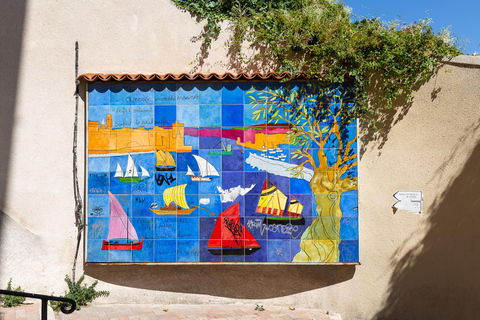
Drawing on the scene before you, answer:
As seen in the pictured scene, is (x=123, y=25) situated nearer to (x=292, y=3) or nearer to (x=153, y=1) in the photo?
(x=153, y=1)

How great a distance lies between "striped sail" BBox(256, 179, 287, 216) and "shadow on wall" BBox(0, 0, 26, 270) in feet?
11.6

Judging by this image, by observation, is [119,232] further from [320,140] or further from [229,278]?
[320,140]

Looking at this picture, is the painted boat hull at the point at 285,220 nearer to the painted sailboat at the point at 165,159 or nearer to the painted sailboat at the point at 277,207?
the painted sailboat at the point at 277,207

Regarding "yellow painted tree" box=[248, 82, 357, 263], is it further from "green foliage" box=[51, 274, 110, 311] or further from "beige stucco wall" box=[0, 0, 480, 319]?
"green foliage" box=[51, 274, 110, 311]

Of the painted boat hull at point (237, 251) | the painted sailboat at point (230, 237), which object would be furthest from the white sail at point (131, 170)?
the painted boat hull at point (237, 251)

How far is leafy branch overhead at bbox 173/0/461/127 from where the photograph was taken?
15.5 ft

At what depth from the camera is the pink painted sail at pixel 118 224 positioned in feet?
15.8

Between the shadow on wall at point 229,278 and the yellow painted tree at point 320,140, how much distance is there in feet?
1.10

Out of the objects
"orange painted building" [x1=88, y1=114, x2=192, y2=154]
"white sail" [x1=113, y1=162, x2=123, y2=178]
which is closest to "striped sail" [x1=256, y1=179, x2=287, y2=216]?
"orange painted building" [x1=88, y1=114, x2=192, y2=154]

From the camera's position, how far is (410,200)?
4.92 metres

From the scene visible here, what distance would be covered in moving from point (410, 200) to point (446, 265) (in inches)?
40.2

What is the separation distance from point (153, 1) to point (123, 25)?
1.78 ft

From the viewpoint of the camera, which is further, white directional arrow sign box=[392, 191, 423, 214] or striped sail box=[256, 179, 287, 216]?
white directional arrow sign box=[392, 191, 423, 214]

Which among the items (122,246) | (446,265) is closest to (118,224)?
(122,246)
